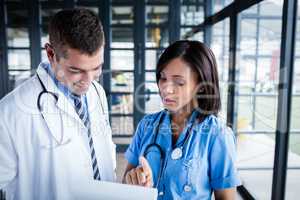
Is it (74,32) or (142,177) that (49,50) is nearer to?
(74,32)

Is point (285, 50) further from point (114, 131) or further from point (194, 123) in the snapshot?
point (114, 131)

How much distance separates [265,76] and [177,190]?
2.29 meters

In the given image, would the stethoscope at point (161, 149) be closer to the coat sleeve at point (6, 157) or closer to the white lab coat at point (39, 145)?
the white lab coat at point (39, 145)

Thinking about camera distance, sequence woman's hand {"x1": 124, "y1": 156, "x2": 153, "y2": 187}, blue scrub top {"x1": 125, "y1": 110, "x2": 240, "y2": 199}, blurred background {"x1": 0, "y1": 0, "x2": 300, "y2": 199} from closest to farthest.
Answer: woman's hand {"x1": 124, "y1": 156, "x2": 153, "y2": 187} < blue scrub top {"x1": 125, "y1": 110, "x2": 240, "y2": 199} < blurred background {"x1": 0, "y1": 0, "x2": 300, "y2": 199}

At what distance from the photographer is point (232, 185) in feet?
3.28

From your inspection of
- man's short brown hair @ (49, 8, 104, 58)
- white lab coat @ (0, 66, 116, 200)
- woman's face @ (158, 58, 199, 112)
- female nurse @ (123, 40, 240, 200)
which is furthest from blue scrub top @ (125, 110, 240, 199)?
man's short brown hair @ (49, 8, 104, 58)

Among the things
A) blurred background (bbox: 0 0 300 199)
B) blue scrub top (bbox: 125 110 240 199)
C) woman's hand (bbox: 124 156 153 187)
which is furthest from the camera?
blurred background (bbox: 0 0 300 199)

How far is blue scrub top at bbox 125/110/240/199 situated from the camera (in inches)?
38.6

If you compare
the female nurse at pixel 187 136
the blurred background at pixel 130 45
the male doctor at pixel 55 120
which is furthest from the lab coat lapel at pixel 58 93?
the blurred background at pixel 130 45

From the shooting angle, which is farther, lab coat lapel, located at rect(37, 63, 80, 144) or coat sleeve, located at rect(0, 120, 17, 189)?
lab coat lapel, located at rect(37, 63, 80, 144)

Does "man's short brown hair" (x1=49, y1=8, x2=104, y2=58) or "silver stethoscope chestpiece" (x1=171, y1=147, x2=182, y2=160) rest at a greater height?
"man's short brown hair" (x1=49, y1=8, x2=104, y2=58)

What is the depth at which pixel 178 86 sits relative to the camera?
111 centimetres

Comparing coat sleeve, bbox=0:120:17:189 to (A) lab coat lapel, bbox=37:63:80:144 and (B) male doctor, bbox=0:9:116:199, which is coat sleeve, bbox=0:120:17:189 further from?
(A) lab coat lapel, bbox=37:63:80:144

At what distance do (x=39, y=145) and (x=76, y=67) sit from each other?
322 mm
